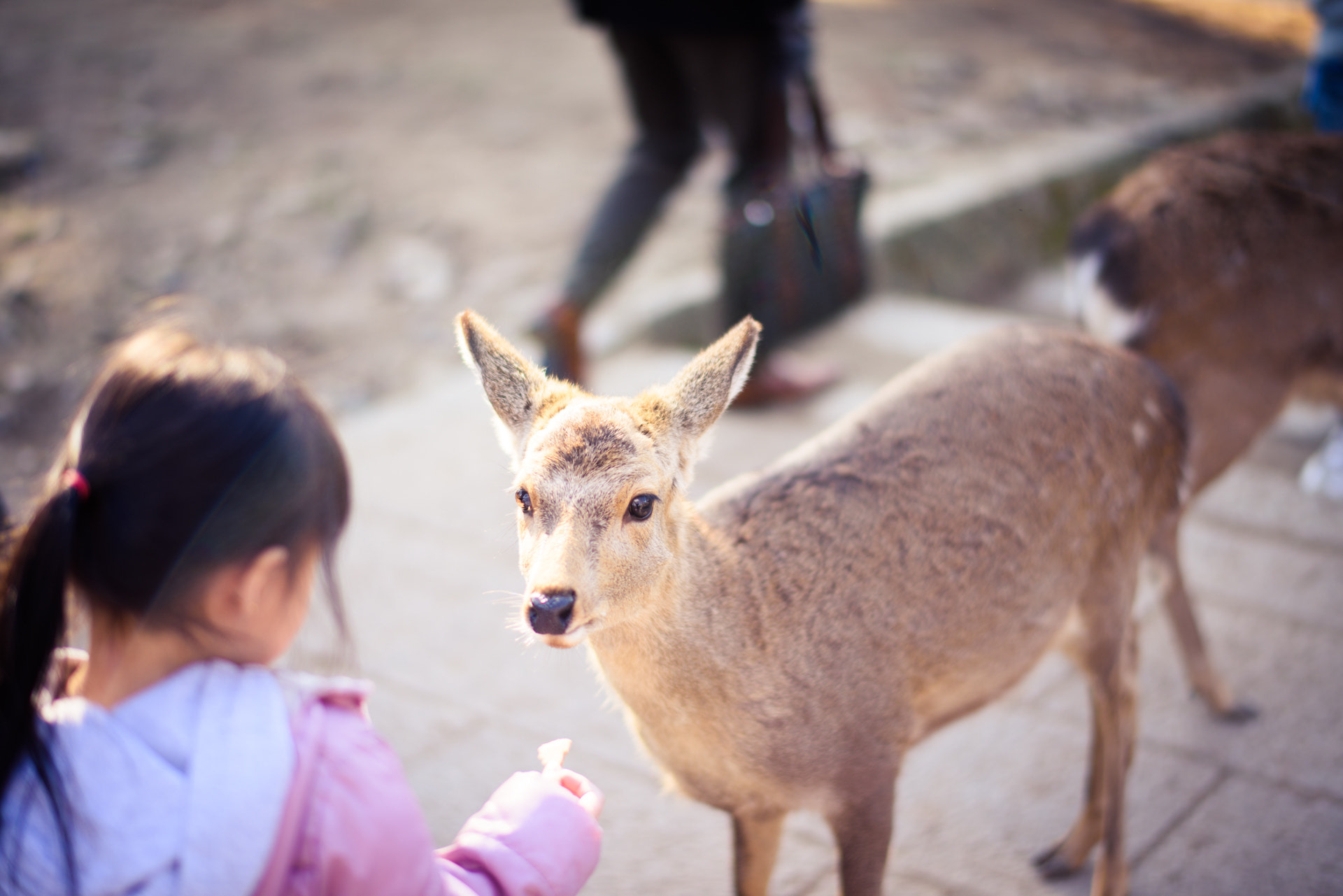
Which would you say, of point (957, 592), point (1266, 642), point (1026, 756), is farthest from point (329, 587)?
point (1266, 642)

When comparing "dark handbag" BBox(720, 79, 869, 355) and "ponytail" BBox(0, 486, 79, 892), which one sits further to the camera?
"dark handbag" BBox(720, 79, 869, 355)

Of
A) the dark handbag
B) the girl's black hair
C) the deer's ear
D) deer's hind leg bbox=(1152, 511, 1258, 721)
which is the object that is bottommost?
deer's hind leg bbox=(1152, 511, 1258, 721)

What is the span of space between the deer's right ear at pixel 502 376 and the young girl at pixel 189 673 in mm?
789

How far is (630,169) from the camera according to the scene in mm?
5090

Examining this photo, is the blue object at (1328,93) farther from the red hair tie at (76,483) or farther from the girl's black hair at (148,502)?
the red hair tie at (76,483)

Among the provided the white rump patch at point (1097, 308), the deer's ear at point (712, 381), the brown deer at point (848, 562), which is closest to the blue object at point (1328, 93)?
the white rump patch at point (1097, 308)

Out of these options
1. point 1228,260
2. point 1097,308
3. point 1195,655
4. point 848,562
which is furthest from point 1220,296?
point 848,562

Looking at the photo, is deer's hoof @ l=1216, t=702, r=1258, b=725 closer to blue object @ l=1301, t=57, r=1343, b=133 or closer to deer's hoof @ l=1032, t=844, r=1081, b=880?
deer's hoof @ l=1032, t=844, r=1081, b=880

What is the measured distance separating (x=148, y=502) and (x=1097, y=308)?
3012 mm

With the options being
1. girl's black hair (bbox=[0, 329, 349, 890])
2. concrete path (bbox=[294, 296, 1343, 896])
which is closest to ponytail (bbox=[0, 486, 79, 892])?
girl's black hair (bbox=[0, 329, 349, 890])

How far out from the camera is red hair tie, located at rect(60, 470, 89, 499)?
1.44 meters

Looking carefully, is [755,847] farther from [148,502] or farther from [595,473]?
[148,502]

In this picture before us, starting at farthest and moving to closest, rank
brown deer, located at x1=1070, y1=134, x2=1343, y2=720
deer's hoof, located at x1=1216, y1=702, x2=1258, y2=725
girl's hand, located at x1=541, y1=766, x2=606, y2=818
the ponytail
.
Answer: brown deer, located at x1=1070, y1=134, x2=1343, y2=720 < deer's hoof, located at x1=1216, y1=702, x2=1258, y2=725 < girl's hand, located at x1=541, y1=766, x2=606, y2=818 < the ponytail

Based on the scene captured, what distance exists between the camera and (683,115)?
5.12 metres
